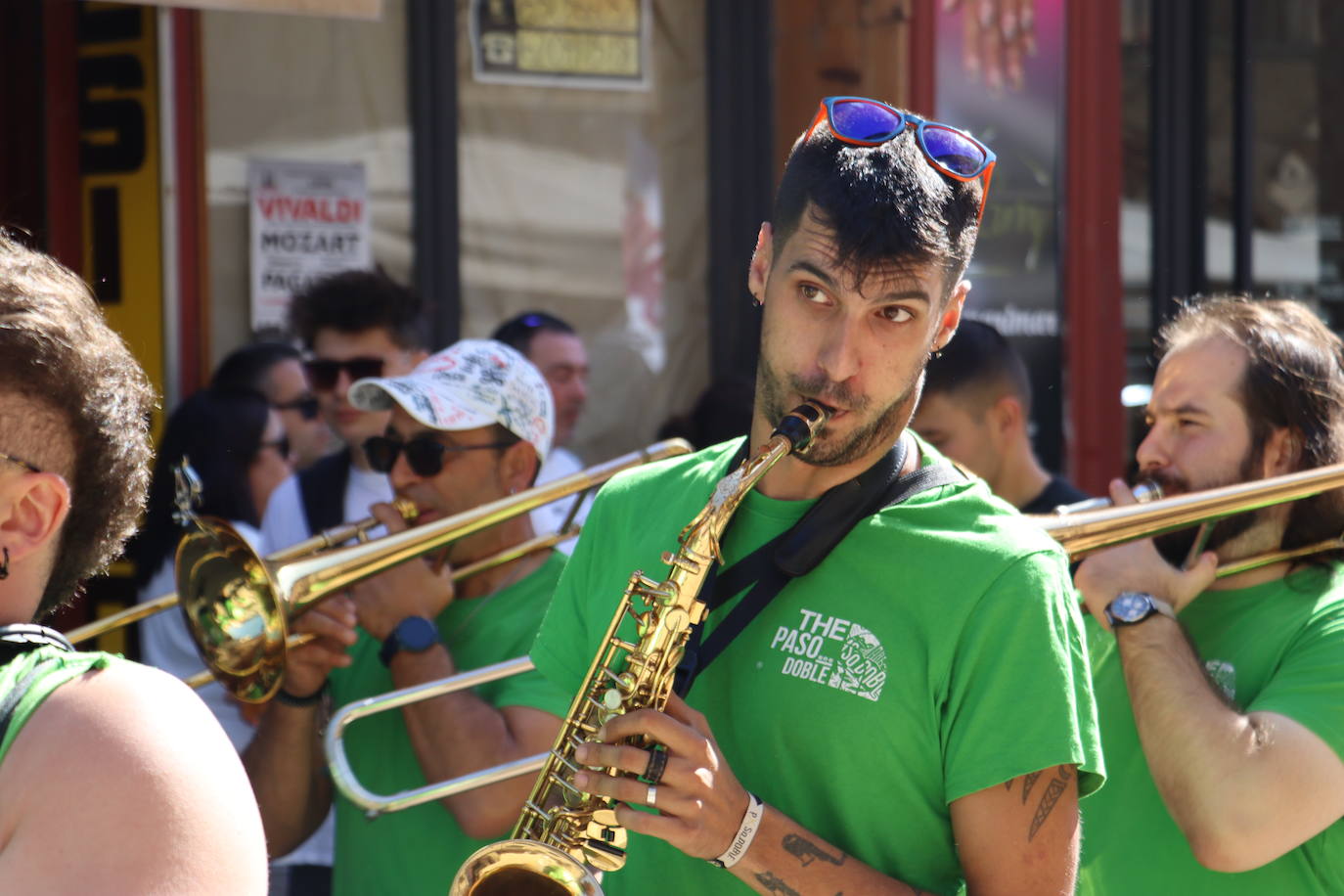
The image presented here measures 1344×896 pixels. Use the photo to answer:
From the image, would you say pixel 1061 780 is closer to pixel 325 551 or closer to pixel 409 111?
pixel 325 551

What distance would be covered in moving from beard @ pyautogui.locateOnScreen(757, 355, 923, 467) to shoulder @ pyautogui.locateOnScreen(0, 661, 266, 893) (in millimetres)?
872

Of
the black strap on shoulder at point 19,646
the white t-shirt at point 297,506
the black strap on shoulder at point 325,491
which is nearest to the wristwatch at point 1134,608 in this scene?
the black strap on shoulder at point 19,646

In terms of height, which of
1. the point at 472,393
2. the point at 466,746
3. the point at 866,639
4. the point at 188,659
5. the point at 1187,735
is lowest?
the point at 188,659

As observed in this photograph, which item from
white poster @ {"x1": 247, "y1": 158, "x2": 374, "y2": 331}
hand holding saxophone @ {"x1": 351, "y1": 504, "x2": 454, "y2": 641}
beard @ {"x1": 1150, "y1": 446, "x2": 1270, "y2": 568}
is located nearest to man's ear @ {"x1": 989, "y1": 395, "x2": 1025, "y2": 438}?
beard @ {"x1": 1150, "y1": 446, "x2": 1270, "y2": 568}

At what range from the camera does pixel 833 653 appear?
1.96 metres

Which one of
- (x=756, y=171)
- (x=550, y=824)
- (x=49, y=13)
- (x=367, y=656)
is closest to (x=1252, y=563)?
(x=550, y=824)

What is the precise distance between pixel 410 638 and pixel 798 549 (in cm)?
127

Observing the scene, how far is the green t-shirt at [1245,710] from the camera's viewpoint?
8.58 feet

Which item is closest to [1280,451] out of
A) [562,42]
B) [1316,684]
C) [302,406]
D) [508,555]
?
[1316,684]

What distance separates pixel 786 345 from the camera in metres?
2.11

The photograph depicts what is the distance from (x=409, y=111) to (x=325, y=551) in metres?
2.92

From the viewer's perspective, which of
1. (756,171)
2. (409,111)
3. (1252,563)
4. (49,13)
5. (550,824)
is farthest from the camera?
(756,171)

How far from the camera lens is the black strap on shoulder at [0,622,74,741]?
1564 mm

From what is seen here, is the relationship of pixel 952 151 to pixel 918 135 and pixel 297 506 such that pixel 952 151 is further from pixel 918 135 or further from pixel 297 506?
pixel 297 506
